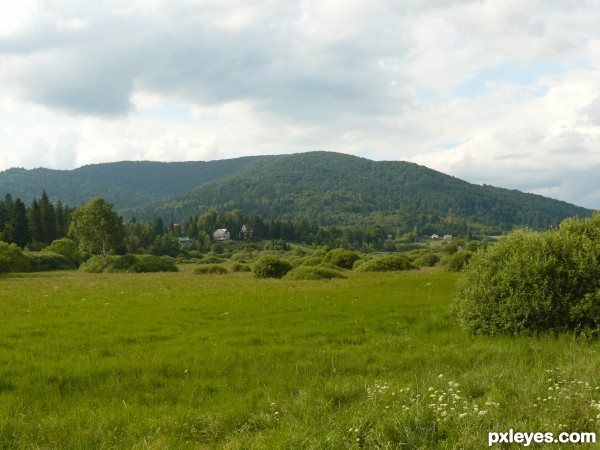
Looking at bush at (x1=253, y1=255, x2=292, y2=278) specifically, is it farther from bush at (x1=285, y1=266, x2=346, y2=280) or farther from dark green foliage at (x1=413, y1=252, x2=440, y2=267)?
dark green foliage at (x1=413, y1=252, x2=440, y2=267)

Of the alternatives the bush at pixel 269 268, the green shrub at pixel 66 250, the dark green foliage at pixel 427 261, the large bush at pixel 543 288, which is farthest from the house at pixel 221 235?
the large bush at pixel 543 288

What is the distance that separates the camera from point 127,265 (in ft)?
222

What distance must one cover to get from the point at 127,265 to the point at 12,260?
15.0 m

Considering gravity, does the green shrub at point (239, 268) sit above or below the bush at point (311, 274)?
below

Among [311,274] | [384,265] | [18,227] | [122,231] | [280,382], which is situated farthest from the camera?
[18,227]

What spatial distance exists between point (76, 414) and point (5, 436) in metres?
1.12

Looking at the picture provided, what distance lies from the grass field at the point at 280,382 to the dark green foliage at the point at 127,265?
49.4 metres

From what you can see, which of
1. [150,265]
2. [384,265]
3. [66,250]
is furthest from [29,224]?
[384,265]

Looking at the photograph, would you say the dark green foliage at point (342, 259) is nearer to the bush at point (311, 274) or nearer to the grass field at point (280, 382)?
the bush at point (311, 274)

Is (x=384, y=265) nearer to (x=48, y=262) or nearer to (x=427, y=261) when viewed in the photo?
(x=427, y=261)

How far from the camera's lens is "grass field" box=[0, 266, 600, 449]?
24.5ft

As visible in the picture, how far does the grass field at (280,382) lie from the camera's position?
24.5 ft

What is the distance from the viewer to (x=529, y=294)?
14469 millimetres

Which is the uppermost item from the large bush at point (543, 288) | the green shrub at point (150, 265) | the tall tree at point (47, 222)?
the tall tree at point (47, 222)
